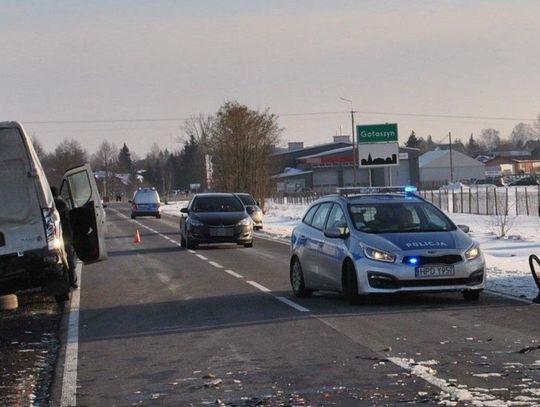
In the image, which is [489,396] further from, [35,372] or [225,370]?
[35,372]

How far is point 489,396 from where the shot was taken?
7.02 m

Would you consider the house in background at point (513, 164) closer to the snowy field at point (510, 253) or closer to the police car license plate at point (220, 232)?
the snowy field at point (510, 253)

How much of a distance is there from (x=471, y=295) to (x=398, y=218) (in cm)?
147

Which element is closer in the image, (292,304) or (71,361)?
(71,361)

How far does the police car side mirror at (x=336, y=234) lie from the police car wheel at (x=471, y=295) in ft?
5.80

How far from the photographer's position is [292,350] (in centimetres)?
939

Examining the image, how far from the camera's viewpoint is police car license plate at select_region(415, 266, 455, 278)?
12.4 metres

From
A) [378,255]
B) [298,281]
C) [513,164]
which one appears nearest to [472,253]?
[378,255]

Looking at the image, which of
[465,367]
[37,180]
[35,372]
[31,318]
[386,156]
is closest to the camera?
[465,367]

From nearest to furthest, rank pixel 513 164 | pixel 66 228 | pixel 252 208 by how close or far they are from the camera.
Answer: pixel 66 228, pixel 252 208, pixel 513 164

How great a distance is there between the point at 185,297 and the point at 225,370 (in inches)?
252

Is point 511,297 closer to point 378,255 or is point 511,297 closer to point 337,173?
→ point 378,255

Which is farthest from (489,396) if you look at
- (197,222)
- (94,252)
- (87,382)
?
(197,222)

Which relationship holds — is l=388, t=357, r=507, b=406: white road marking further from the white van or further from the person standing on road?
the person standing on road
